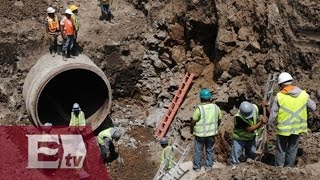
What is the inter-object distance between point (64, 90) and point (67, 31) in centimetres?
203

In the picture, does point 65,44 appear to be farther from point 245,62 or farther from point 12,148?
point 245,62

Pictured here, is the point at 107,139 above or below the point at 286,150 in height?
below

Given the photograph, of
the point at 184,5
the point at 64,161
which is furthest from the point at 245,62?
the point at 64,161

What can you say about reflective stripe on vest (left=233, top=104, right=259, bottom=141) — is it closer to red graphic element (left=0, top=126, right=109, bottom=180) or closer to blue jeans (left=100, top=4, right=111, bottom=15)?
red graphic element (left=0, top=126, right=109, bottom=180)

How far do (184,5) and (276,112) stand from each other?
5.45 meters

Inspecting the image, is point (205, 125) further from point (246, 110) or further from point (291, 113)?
point (291, 113)

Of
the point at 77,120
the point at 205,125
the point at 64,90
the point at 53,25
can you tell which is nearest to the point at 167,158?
the point at 205,125

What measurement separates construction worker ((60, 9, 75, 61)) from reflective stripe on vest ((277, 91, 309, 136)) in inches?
210

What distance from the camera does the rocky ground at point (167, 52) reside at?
9.25 metres

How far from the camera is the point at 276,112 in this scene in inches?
271

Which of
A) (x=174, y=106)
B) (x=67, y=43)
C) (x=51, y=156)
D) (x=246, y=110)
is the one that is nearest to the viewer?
(x=246, y=110)

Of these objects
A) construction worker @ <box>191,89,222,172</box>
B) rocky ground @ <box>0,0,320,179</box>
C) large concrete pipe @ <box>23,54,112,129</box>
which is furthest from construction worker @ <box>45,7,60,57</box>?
construction worker @ <box>191,89,222,172</box>

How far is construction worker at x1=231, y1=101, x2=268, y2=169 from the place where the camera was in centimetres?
711

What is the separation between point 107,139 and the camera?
33.2ft
